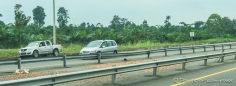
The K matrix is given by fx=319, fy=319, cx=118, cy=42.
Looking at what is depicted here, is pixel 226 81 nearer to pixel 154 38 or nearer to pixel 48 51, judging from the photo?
pixel 48 51

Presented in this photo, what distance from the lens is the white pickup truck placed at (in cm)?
2977

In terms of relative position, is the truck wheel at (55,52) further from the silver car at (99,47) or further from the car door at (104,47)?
the car door at (104,47)

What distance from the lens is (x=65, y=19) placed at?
11425 cm

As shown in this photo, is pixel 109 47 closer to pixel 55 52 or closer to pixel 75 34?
pixel 55 52

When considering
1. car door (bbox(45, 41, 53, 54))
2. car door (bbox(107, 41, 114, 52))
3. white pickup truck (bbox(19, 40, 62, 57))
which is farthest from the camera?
car door (bbox(45, 41, 53, 54))

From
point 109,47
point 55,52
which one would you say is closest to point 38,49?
point 55,52

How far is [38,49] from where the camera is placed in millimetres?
30375

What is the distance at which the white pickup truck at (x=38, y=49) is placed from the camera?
97.7 ft

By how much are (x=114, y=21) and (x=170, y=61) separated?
103188 millimetres

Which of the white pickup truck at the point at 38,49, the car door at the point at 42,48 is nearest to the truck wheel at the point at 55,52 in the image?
the white pickup truck at the point at 38,49

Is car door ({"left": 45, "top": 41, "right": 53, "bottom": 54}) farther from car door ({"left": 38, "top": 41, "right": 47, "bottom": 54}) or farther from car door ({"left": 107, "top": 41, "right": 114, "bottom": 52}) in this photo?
car door ({"left": 107, "top": 41, "right": 114, "bottom": 52})

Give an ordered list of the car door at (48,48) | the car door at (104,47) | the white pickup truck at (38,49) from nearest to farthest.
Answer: the car door at (104,47), the white pickup truck at (38,49), the car door at (48,48)

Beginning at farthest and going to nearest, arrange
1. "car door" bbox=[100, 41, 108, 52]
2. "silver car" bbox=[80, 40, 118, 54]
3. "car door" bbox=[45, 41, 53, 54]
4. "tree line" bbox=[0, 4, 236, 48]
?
"tree line" bbox=[0, 4, 236, 48] → "car door" bbox=[45, 41, 53, 54] → "car door" bbox=[100, 41, 108, 52] → "silver car" bbox=[80, 40, 118, 54]

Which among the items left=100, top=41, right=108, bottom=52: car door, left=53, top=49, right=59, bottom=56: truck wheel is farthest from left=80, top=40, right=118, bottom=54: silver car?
left=53, top=49, right=59, bottom=56: truck wheel
